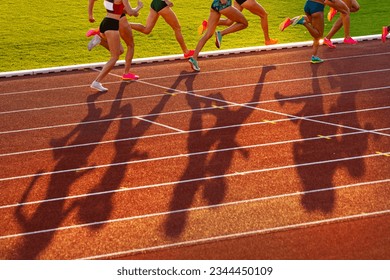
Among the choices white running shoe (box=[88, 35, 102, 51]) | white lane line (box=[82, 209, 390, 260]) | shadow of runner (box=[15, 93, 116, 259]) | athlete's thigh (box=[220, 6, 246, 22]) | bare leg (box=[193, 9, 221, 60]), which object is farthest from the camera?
bare leg (box=[193, 9, 221, 60])

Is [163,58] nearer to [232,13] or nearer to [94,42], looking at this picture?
[232,13]

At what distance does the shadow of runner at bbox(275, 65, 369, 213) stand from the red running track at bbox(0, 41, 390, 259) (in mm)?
21

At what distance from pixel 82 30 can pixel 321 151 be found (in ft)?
33.3

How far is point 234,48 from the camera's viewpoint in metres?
18.7

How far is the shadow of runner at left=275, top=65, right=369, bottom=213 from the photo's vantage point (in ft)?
32.2

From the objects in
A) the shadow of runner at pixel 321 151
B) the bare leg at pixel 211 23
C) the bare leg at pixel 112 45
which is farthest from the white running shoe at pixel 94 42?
the shadow of runner at pixel 321 151

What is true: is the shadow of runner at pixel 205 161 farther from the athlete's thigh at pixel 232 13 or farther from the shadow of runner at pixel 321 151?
the athlete's thigh at pixel 232 13

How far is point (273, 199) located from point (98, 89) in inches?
249

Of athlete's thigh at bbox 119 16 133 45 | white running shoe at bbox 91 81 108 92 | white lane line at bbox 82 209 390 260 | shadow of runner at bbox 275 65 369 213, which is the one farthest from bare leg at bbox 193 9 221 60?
white lane line at bbox 82 209 390 260

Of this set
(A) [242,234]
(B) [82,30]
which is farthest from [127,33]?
(A) [242,234]

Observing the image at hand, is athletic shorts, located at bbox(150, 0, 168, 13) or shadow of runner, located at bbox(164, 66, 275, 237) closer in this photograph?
shadow of runner, located at bbox(164, 66, 275, 237)

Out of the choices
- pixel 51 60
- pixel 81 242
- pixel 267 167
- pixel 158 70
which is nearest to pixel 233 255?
pixel 81 242

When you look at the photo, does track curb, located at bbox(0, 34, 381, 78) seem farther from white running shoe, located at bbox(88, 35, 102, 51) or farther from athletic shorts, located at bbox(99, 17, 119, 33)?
athletic shorts, located at bbox(99, 17, 119, 33)

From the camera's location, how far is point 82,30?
20531 millimetres
